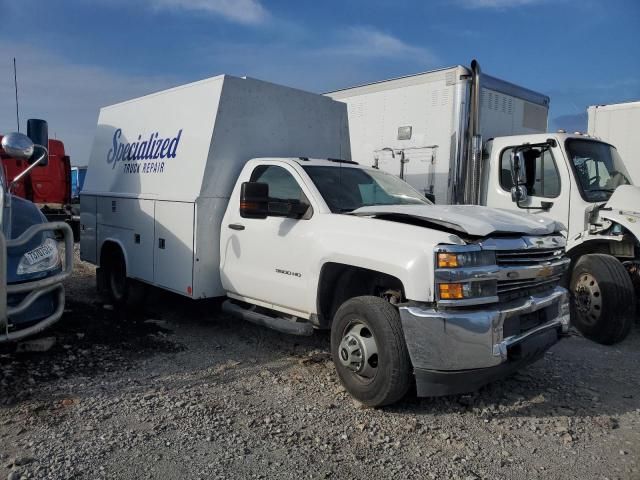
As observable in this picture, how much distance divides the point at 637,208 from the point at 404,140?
3.17 meters

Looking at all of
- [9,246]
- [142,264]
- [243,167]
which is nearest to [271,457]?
[9,246]

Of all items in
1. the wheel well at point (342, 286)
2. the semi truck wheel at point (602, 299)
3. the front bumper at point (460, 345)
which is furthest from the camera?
the semi truck wheel at point (602, 299)

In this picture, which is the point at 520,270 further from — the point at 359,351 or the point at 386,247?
the point at 359,351

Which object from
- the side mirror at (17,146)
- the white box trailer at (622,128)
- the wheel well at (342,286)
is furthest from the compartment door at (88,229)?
the white box trailer at (622,128)

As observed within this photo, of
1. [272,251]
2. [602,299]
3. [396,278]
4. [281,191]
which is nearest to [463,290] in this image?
[396,278]

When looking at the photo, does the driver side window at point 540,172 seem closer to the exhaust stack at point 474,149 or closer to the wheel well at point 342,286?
the exhaust stack at point 474,149

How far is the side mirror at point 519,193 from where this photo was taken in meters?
6.55

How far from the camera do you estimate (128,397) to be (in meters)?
4.11

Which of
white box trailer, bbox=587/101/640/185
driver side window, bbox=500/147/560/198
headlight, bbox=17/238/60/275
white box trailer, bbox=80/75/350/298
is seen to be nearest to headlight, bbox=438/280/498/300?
white box trailer, bbox=80/75/350/298

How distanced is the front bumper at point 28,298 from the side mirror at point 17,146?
36.3 inches

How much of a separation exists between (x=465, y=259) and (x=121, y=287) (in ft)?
16.2

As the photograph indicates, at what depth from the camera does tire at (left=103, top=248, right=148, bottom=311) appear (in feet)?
22.6

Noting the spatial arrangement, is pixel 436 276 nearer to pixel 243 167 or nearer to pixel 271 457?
pixel 271 457

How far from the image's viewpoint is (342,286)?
14.8ft
